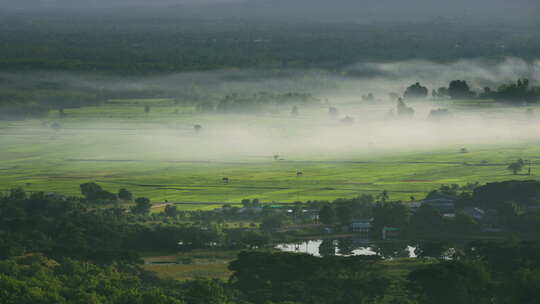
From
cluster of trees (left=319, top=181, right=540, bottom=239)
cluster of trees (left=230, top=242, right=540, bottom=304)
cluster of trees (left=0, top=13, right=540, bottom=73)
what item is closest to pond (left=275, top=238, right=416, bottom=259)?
cluster of trees (left=319, top=181, right=540, bottom=239)

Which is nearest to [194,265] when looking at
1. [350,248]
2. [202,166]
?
[350,248]

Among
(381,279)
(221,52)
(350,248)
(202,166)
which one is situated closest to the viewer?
(381,279)

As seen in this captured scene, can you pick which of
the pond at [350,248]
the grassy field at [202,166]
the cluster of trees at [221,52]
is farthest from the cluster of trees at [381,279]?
the cluster of trees at [221,52]

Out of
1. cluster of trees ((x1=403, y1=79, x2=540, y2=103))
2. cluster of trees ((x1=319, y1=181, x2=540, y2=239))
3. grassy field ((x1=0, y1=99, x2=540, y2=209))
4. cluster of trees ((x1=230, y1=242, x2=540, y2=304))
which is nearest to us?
cluster of trees ((x1=230, y1=242, x2=540, y2=304))

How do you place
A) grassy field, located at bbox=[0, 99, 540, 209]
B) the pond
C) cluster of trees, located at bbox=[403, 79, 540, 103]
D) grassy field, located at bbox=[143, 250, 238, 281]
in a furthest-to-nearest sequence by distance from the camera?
1. cluster of trees, located at bbox=[403, 79, 540, 103]
2. grassy field, located at bbox=[0, 99, 540, 209]
3. the pond
4. grassy field, located at bbox=[143, 250, 238, 281]

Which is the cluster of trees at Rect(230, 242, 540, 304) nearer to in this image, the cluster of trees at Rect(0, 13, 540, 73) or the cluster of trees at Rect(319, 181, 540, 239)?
the cluster of trees at Rect(319, 181, 540, 239)

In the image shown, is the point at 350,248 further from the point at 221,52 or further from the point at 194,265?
the point at 221,52

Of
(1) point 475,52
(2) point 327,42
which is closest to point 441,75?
(1) point 475,52

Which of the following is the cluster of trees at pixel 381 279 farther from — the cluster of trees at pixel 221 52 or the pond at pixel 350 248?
the cluster of trees at pixel 221 52
